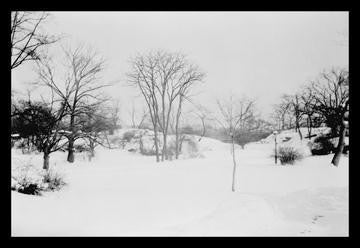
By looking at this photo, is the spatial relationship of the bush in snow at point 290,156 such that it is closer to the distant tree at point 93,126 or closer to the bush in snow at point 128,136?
the distant tree at point 93,126

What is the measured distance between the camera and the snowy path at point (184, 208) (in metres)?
6.16

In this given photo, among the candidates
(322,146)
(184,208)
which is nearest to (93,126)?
(184,208)

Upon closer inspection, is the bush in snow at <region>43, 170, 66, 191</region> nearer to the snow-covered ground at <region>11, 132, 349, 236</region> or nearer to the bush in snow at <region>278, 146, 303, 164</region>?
the snow-covered ground at <region>11, 132, 349, 236</region>

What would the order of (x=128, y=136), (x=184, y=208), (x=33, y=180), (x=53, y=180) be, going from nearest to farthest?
(x=184, y=208)
(x=33, y=180)
(x=53, y=180)
(x=128, y=136)

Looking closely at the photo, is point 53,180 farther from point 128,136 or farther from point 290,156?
point 128,136

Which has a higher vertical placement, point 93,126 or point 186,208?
point 93,126

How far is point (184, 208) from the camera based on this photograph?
9180 mm

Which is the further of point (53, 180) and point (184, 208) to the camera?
point (53, 180)

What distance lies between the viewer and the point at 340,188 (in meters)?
13.0

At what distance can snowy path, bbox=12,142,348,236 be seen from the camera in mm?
6164

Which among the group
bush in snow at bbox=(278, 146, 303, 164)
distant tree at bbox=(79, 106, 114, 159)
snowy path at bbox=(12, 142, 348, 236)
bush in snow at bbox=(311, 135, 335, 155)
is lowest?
snowy path at bbox=(12, 142, 348, 236)

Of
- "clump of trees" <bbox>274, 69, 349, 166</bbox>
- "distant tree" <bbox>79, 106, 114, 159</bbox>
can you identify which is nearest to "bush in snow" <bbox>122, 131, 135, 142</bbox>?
"distant tree" <bbox>79, 106, 114, 159</bbox>
